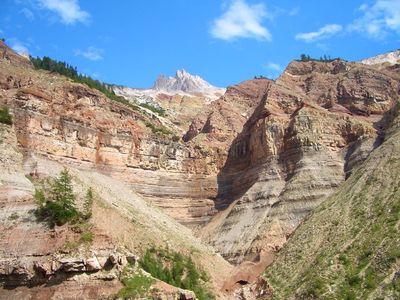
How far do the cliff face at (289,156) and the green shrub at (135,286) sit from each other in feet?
73.4

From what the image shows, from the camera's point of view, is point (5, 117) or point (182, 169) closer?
point (5, 117)

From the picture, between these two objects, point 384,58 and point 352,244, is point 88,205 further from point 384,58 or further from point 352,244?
point 384,58

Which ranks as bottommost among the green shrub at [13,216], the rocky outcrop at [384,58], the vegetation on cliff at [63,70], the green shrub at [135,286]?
the green shrub at [135,286]

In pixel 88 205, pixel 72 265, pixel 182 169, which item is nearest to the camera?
pixel 72 265

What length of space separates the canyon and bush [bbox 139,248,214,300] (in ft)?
5.29

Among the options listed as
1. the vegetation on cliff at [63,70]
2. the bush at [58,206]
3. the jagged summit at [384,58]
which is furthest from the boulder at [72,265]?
the jagged summit at [384,58]

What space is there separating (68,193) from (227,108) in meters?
70.4

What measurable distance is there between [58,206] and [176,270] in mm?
13245

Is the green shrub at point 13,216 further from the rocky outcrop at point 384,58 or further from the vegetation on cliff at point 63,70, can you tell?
the rocky outcrop at point 384,58

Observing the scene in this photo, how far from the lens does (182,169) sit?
95062 millimetres

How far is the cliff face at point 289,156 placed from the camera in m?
74.8

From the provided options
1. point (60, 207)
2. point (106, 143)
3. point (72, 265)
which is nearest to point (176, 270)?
point (60, 207)

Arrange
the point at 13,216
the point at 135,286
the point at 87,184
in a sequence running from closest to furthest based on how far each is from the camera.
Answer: the point at 135,286 → the point at 13,216 → the point at 87,184

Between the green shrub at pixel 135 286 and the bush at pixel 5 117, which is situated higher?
the bush at pixel 5 117
